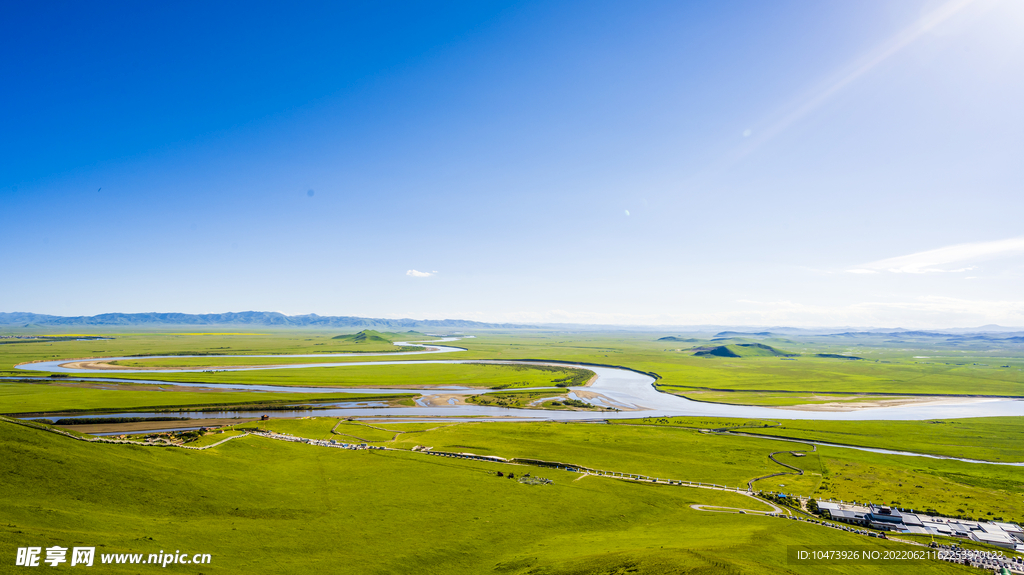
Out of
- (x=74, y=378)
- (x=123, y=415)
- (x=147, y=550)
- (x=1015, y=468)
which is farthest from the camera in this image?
(x=74, y=378)

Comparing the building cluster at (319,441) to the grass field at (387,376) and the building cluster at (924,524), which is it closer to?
the building cluster at (924,524)

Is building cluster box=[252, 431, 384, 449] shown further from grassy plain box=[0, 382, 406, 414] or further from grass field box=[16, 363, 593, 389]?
grass field box=[16, 363, 593, 389]

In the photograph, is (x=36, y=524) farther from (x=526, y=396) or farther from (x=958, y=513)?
(x=526, y=396)

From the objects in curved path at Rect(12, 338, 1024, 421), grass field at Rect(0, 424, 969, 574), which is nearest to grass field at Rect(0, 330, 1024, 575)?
grass field at Rect(0, 424, 969, 574)

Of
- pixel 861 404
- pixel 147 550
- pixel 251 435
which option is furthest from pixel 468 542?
pixel 861 404

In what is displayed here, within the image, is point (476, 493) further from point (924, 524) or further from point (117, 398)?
point (117, 398)

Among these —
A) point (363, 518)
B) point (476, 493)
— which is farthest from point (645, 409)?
point (363, 518)
